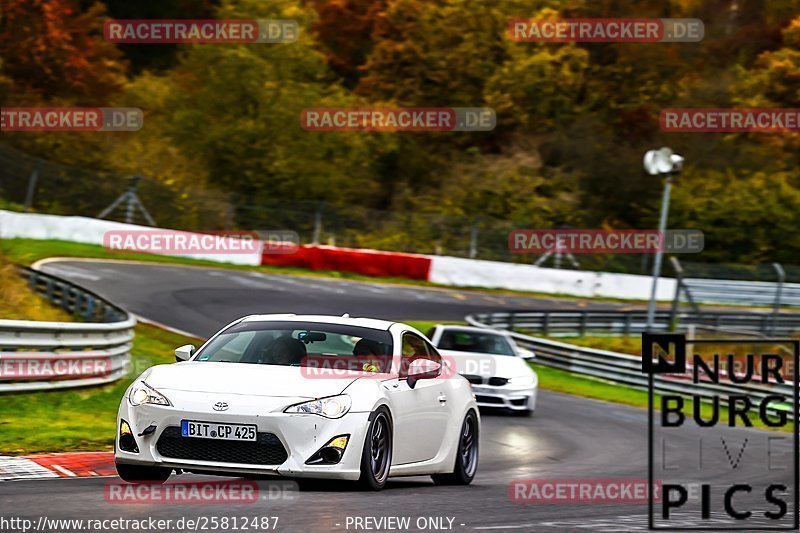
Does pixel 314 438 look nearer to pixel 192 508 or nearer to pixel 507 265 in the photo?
pixel 192 508

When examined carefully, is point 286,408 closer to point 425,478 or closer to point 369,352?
point 369,352

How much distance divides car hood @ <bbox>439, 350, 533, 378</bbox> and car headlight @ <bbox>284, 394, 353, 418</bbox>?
1094 cm

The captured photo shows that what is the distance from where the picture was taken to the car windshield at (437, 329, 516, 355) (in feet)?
67.9

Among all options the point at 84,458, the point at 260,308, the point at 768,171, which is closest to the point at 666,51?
the point at 768,171

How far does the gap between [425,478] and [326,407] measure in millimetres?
3478

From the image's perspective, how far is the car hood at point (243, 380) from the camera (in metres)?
8.94

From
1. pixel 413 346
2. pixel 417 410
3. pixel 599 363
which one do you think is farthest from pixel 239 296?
pixel 417 410

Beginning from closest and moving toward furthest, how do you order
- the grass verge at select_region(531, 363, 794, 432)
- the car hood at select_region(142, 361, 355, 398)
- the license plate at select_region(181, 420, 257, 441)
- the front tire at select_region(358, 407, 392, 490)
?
the license plate at select_region(181, 420, 257, 441) → the car hood at select_region(142, 361, 355, 398) → the front tire at select_region(358, 407, 392, 490) → the grass verge at select_region(531, 363, 794, 432)

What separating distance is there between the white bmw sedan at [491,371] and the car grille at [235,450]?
11.2 m

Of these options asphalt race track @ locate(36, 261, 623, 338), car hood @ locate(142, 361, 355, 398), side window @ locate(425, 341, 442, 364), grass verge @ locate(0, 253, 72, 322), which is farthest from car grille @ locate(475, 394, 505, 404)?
car hood @ locate(142, 361, 355, 398)

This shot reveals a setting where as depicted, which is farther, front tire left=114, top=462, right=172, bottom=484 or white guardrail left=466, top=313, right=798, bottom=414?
white guardrail left=466, top=313, right=798, bottom=414

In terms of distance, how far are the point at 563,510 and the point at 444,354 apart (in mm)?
10704

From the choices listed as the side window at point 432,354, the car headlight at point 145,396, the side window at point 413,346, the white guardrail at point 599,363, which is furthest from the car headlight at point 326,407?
the white guardrail at point 599,363

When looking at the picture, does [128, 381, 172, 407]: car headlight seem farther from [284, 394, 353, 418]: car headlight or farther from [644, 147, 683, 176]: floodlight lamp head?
[644, 147, 683, 176]: floodlight lamp head
